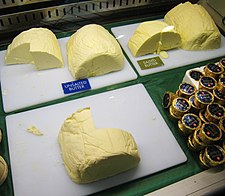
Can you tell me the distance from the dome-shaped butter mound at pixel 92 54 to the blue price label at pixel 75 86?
4 centimetres

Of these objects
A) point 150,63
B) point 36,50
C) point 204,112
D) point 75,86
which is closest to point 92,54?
point 75,86

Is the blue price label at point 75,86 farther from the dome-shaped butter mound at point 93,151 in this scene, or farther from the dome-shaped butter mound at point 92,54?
the dome-shaped butter mound at point 93,151

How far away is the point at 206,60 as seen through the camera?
1.68 m

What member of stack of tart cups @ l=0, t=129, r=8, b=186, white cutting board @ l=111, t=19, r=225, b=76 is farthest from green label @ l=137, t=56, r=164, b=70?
stack of tart cups @ l=0, t=129, r=8, b=186

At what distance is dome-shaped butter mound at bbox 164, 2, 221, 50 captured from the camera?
1636 millimetres

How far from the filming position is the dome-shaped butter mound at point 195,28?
1636mm

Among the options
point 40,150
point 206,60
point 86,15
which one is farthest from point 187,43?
point 40,150

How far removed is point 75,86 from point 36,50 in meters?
0.30

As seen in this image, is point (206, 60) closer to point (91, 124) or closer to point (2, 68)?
point (91, 124)

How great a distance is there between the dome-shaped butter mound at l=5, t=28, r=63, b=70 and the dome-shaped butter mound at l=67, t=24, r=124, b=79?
0.11m

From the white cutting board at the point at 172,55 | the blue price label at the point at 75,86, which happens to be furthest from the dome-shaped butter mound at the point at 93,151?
the white cutting board at the point at 172,55

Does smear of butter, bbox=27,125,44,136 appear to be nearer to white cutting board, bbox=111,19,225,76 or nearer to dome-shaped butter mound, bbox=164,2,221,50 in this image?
white cutting board, bbox=111,19,225,76

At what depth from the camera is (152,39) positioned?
158 cm

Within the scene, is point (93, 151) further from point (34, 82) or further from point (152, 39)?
point (152, 39)
